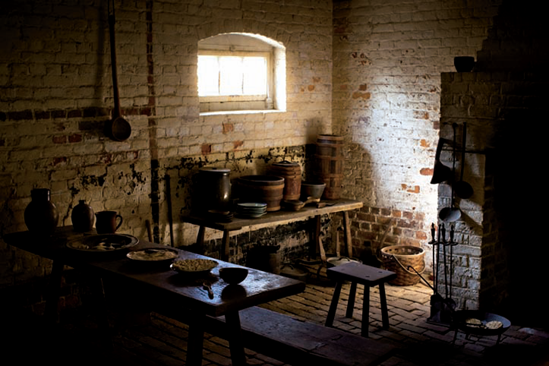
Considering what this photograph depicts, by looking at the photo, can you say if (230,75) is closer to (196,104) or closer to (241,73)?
(241,73)

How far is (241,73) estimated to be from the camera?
6984mm

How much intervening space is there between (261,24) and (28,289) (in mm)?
3426

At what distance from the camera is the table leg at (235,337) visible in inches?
150

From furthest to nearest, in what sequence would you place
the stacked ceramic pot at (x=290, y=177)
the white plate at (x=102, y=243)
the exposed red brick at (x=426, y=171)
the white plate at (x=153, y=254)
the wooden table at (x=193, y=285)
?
the exposed red brick at (x=426, y=171), the stacked ceramic pot at (x=290, y=177), the white plate at (x=102, y=243), the white plate at (x=153, y=254), the wooden table at (x=193, y=285)

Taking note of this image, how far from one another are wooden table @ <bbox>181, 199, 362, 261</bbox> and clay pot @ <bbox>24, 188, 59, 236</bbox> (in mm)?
1559

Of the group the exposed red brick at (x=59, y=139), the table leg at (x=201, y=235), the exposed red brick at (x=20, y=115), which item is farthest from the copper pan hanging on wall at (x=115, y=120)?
the table leg at (x=201, y=235)

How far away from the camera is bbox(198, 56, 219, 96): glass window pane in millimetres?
6574

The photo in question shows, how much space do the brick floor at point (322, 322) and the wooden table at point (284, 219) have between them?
787mm

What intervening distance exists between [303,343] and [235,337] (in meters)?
0.41

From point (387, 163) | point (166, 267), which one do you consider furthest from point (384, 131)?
point (166, 267)

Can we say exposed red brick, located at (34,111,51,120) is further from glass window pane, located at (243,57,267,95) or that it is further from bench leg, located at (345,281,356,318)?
bench leg, located at (345,281,356,318)

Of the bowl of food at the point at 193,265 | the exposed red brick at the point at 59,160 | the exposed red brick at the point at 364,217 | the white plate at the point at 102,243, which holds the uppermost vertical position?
the exposed red brick at the point at 59,160

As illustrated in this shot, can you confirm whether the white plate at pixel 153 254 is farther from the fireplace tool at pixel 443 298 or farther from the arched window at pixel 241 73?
the arched window at pixel 241 73

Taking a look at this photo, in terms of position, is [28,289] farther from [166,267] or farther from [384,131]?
[384,131]
